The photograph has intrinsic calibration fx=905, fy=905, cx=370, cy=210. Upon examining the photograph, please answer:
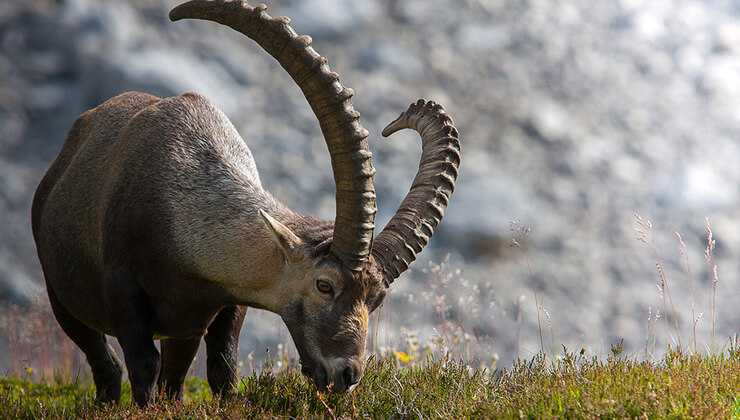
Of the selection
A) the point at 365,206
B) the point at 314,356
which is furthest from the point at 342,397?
the point at 365,206

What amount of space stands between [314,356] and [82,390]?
501cm

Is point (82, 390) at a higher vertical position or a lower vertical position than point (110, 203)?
lower

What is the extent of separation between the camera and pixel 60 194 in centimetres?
838

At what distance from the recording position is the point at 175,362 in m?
7.77

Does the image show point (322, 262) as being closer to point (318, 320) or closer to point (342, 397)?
point (318, 320)

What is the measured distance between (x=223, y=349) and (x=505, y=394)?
8.20 feet

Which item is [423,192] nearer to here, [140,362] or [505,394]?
[505,394]

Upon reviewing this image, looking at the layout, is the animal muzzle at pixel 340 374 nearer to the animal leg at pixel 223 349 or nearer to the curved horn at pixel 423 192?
the curved horn at pixel 423 192

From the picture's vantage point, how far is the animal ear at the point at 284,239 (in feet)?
20.6

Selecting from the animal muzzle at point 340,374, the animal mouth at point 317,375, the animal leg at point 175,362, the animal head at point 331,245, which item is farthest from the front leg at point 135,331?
the animal muzzle at point 340,374

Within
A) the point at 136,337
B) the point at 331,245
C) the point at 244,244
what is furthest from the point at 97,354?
the point at 331,245

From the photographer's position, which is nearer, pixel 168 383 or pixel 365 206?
pixel 365 206

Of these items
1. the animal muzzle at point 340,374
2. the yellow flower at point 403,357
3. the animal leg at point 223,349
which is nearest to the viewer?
the animal muzzle at point 340,374

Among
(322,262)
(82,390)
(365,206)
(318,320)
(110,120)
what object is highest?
(110,120)
